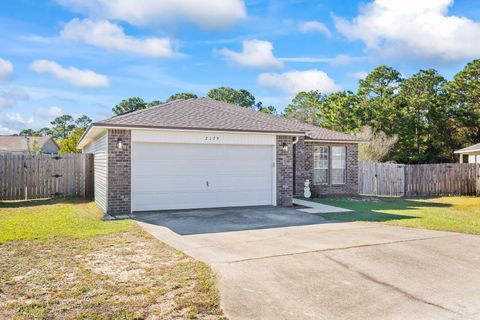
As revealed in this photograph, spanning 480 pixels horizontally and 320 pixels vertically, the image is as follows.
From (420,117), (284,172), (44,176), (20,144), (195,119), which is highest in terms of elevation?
(420,117)

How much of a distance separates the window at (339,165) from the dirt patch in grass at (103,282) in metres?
11.8

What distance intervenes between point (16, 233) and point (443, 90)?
3621cm

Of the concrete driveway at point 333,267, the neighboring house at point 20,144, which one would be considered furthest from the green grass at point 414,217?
the neighboring house at point 20,144

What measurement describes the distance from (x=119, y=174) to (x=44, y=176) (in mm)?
6629

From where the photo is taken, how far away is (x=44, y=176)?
15.8m

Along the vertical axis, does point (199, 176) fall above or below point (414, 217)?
above

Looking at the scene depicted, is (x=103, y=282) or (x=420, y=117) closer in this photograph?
(x=103, y=282)

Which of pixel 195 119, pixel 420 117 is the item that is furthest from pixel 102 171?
pixel 420 117

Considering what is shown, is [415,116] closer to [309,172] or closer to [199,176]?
[309,172]

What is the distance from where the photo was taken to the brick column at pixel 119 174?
10969 millimetres

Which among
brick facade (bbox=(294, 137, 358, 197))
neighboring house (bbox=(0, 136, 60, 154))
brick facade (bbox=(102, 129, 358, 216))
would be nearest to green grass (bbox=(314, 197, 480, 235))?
brick facade (bbox=(102, 129, 358, 216))

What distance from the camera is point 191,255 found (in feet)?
21.2

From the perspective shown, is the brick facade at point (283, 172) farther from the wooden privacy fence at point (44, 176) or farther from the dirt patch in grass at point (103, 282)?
the wooden privacy fence at point (44, 176)

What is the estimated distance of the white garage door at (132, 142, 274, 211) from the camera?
11.5 metres
